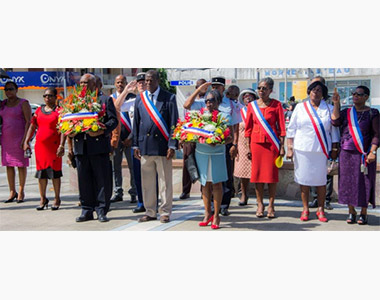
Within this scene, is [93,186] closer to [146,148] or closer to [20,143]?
[146,148]

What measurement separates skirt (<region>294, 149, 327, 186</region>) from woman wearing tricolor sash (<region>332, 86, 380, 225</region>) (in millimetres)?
285

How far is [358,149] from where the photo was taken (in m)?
6.65

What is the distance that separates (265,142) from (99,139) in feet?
8.09

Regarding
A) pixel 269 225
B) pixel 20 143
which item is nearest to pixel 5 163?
pixel 20 143

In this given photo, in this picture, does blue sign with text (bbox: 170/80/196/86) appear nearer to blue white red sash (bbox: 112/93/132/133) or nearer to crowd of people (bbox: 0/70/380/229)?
blue white red sash (bbox: 112/93/132/133)

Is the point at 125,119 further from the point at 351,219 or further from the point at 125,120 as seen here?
the point at 351,219

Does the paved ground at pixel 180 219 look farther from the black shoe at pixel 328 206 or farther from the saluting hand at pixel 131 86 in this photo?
the saluting hand at pixel 131 86

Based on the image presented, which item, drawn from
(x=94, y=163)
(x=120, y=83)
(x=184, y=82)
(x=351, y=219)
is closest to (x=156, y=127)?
(x=94, y=163)

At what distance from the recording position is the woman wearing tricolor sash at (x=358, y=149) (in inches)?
260

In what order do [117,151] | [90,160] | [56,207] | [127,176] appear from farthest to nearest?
[127,176] → [117,151] → [56,207] → [90,160]

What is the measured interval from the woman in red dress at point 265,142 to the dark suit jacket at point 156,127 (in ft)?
4.11

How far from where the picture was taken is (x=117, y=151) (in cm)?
859

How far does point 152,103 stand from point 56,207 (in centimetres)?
265

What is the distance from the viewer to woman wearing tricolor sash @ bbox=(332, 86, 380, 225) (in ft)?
21.7
